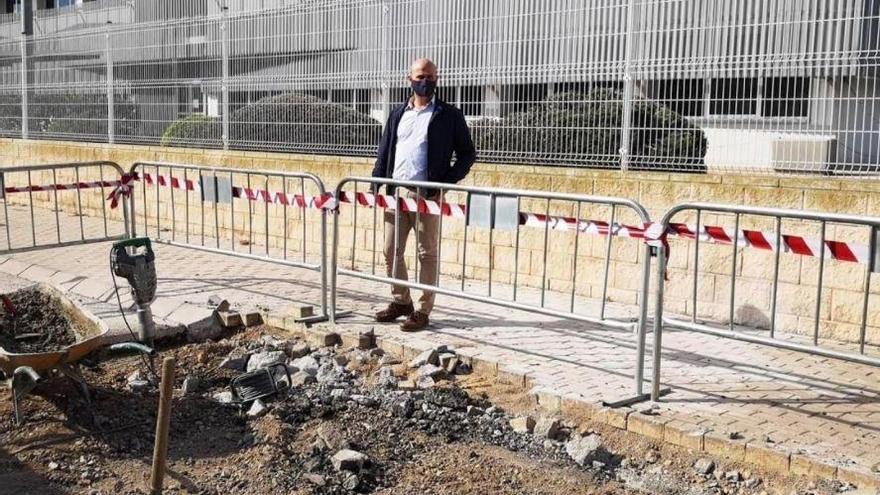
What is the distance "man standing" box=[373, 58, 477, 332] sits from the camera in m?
7.41

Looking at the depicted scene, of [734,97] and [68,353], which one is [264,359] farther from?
[734,97]

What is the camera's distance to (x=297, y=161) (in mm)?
11625

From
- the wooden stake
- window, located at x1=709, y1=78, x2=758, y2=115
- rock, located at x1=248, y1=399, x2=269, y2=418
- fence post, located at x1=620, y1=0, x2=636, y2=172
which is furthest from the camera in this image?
fence post, located at x1=620, y1=0, x2=636, y2=172

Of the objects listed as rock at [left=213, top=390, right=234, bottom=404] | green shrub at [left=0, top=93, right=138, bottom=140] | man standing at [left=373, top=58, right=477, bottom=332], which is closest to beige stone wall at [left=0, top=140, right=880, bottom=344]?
man standing at [left=373, top=58, right=477, bottom=332]

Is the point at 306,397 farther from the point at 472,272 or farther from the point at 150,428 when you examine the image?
the point at 472,272

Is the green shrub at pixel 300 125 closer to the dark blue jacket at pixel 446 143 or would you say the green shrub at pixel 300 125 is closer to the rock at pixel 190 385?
the dark blue jacket at pixel 446 143

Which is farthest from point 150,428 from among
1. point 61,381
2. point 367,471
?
point 367,471

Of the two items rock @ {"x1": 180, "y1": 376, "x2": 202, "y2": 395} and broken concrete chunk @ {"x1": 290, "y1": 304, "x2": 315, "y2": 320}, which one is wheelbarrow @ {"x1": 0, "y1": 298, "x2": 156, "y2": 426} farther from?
broken concrete chunk @ {"x1": 290, "y1": 304, "x2": 315, "y2": 320}

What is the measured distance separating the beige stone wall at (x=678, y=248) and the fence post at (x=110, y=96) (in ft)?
17.0

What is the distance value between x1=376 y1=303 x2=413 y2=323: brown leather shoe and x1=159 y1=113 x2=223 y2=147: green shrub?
635cm

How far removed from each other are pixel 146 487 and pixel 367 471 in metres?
1.11

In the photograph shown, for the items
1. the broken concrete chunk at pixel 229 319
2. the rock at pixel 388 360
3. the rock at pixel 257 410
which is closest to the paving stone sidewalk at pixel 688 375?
the rock at pixel 388 360

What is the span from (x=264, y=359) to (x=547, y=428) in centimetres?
225

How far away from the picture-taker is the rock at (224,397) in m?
5.96
